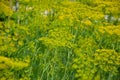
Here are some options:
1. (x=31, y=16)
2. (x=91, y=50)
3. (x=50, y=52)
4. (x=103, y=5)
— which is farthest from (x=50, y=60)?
(x=103, y=5)

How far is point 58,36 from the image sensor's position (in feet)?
19.7

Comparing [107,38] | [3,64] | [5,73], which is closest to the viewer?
[3,64]

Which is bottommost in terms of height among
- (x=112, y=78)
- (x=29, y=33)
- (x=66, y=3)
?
(x=112, y=78)

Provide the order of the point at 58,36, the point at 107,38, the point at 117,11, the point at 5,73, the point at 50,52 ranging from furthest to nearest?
A: the point at 117,11 < the point at 107,38 < the point at 50,52 < the point at 58,36 < the point at 5,73

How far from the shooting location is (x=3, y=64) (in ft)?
15.8

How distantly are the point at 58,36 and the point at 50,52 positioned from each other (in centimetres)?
68

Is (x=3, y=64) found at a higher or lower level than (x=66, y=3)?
lower

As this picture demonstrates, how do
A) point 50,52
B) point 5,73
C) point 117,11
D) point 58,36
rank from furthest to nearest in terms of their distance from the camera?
point 117,11, point 50,52, point 58,36, point 5,73

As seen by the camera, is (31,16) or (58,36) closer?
(58,36)

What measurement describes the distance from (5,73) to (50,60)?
1.32 meters

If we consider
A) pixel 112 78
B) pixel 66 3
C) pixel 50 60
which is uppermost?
pixel 66 3

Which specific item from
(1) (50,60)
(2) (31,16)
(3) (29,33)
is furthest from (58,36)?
(2) (31,16)

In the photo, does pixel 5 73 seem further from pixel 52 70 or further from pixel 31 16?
pixel 31 16

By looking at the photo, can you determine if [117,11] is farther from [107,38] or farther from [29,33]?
[29,33]
